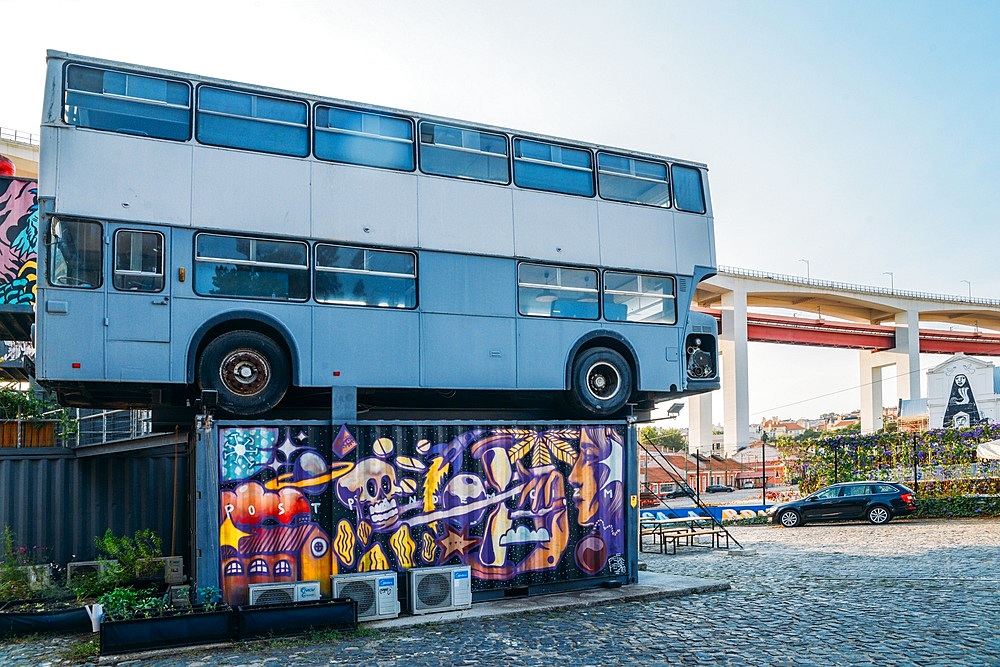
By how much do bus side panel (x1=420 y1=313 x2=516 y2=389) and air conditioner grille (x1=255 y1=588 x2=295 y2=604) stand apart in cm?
361

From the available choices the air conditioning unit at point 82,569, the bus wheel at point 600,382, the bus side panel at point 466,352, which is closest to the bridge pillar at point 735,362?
the bus wheel at point 600,382

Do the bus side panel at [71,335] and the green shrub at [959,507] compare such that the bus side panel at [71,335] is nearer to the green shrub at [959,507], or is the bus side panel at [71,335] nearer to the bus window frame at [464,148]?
the bus window frame at [464,148]

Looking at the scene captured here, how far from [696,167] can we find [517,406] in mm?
5722

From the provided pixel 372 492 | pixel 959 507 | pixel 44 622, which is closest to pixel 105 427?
pixel 44 622

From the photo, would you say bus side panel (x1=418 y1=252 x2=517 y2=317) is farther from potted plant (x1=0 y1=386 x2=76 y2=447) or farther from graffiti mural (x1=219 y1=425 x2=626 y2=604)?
potted plant (x1=0 y1=386 x2=76 y2=447)

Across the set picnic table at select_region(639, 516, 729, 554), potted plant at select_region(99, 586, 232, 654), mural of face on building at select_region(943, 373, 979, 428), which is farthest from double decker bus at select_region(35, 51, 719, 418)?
mural of face on building at select_region(943, 373, 979, 428)

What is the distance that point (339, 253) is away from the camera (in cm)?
1263

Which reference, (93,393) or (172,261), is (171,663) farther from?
(172,261)

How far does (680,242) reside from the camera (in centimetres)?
1559

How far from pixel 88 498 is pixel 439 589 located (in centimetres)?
775

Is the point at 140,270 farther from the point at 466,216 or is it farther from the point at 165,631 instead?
the point at 466,216

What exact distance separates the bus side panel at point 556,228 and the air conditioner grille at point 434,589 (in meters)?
5.36

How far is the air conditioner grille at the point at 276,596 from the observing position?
11414 millimetres

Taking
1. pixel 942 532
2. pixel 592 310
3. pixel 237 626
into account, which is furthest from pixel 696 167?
pixel 942 532
